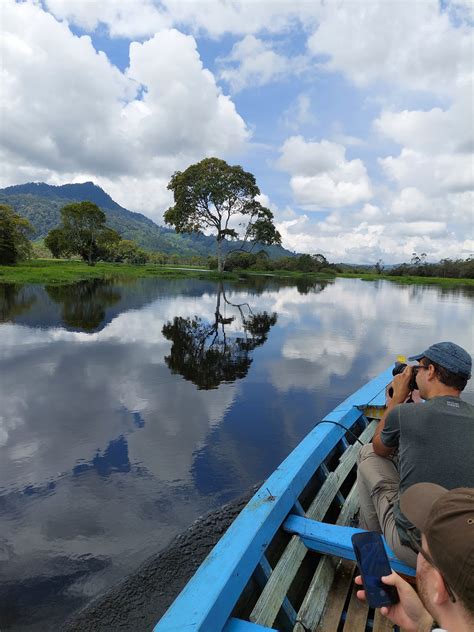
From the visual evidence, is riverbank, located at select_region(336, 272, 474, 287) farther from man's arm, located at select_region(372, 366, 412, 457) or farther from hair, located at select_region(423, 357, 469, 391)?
hair, located at select_region(423, 357, 469, 391)

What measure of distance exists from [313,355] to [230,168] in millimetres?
36482

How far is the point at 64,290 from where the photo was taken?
76.0 feet

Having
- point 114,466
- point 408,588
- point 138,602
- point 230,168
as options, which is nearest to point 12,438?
point 114,466

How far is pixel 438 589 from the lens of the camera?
112cm

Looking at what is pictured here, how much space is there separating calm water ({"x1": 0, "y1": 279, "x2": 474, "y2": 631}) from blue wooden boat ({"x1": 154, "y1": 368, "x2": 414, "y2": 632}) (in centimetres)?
146

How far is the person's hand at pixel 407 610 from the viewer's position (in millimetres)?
1521

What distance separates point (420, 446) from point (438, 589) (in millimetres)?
1368

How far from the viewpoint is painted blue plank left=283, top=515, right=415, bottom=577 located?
2605 millimetres

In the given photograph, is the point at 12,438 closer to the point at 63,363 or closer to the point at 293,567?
the point at 63,363

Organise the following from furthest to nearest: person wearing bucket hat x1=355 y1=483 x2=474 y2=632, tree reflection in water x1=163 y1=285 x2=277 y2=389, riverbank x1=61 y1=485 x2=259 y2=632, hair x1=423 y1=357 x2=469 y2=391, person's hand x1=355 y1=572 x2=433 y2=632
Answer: tree reflection in water x1=163 y1=285 x2=277 y2=389 → riverbank x1=61 y1=485 x2=259 y2=632 → hair x1=423 y1=357 x2=469 y2=391 → person's hand x1=355 y1=572 x2=433 y2=632 → person wearing bucket hat x1=355 y1=483 x2=474 y2=632

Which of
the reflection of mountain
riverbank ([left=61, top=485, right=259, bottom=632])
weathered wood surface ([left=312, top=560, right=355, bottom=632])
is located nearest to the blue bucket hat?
weathered wood surface ([left=312, top=560, right=355, bottom=632])

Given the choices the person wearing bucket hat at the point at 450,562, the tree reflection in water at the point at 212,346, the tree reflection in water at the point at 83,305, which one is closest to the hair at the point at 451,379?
the person wearing bucket hat at the point at 450,562

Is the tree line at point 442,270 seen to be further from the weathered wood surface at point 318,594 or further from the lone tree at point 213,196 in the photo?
the weathered wood surface at point 318,594

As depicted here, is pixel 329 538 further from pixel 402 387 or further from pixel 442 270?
pixel 442 270
